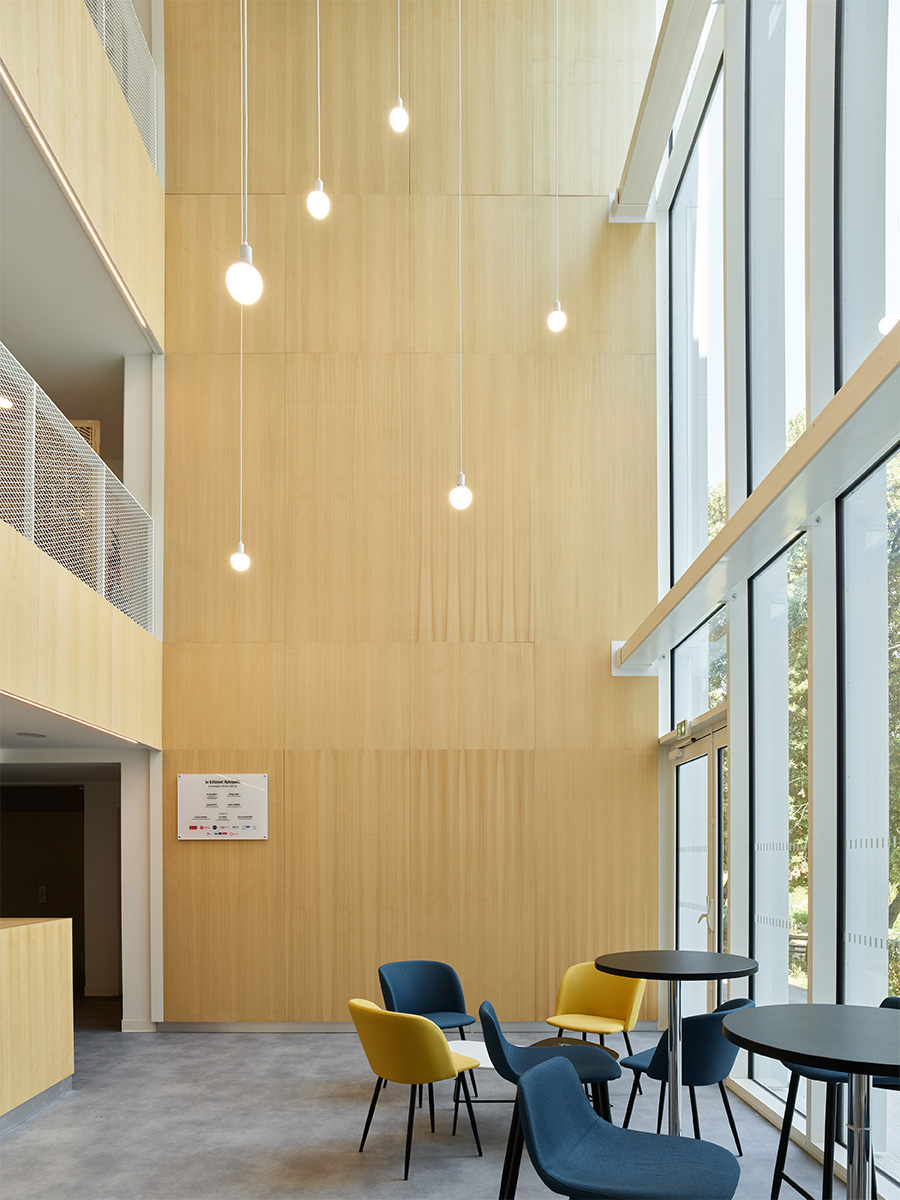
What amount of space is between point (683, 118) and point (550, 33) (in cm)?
175

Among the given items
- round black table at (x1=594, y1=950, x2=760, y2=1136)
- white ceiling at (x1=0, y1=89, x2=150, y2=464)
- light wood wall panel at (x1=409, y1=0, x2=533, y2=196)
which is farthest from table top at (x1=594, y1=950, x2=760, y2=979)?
light wood wall panel at (x1=409, y1=0, x2=533, y2=196)

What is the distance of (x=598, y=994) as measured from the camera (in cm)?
602

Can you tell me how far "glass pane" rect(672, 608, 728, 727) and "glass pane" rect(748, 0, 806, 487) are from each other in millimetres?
1297

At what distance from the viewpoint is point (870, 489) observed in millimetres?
4348

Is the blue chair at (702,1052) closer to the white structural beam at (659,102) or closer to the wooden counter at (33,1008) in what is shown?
the wooden counter at (33,1008)

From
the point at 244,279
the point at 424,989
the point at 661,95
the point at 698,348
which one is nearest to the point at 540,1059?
the point at 424,989

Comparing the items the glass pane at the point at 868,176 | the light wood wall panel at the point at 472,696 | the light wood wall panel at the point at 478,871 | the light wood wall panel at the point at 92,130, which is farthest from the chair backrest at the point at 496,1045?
the light wood wall panel at the point at 92,130

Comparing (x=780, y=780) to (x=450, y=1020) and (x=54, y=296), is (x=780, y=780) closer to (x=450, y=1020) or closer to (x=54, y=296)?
(x=450, y=1020)

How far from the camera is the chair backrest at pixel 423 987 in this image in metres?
6.13

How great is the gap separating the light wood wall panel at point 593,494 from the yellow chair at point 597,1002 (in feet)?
9.77

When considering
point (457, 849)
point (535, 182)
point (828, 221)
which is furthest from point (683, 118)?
point (457, 849)

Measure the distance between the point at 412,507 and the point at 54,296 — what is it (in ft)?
10.2

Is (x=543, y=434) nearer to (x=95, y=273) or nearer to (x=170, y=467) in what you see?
(x=170, y=467)

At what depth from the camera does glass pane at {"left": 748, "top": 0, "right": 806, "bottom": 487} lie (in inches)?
209
